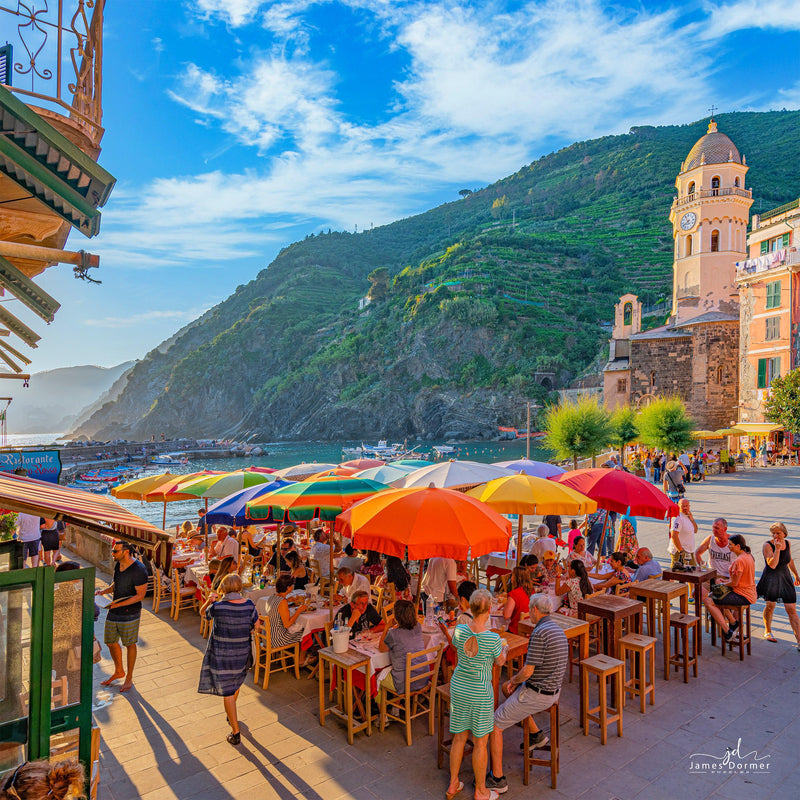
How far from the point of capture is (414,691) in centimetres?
462

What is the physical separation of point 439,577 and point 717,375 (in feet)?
116

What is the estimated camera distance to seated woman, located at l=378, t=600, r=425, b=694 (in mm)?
4539

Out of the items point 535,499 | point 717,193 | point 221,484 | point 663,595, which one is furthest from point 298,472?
point 717,193

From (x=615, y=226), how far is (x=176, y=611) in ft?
391

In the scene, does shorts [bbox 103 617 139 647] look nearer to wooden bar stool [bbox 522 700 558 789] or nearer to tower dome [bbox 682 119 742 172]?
wooden bar stool [bbox 522 700 558 789]

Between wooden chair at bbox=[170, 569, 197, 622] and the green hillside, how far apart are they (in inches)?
2993

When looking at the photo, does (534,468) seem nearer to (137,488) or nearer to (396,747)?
(396,747)

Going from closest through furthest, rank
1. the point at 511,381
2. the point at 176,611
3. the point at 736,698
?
the point at 736,698 → the point at 176,611 → the point at 511,381

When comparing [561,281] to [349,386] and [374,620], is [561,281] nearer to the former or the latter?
[349,386]

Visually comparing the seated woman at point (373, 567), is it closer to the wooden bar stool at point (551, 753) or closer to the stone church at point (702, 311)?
the wooden bar stool at point (551, 753)

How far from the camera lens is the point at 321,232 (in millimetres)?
188375

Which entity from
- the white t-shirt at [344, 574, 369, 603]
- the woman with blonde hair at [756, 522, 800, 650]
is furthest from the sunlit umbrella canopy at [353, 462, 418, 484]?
the woman with blonde hair at [756, 522, 800, 650]

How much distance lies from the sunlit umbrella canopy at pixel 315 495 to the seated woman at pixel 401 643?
2131 millimetres

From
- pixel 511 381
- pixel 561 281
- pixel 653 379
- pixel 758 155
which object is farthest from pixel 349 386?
pixel 758 155
